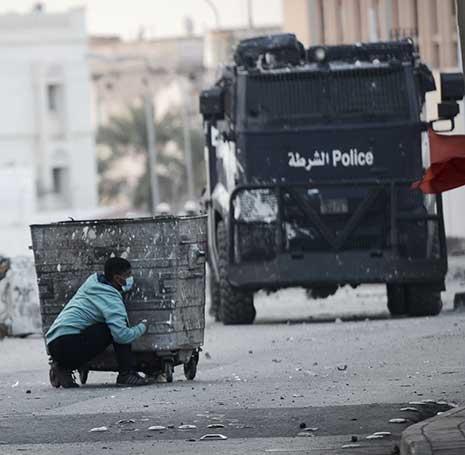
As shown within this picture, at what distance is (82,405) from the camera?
15.4 m

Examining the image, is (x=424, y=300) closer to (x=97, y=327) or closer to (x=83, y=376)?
(x=83, y=376)

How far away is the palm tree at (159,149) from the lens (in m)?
96.4

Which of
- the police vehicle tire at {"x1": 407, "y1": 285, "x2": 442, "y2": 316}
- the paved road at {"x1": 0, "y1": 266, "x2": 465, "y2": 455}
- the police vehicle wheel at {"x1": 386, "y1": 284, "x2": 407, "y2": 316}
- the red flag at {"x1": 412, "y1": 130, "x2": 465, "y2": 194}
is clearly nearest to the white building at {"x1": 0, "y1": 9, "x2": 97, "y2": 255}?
the police vehicle wheel at {"x1": 386, "y1": 284, "x2": 407, "y2": 316}

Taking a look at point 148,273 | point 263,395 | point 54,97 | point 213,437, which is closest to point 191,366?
point 148,273

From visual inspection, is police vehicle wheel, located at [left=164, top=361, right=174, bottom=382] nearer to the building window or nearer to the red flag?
the red flag

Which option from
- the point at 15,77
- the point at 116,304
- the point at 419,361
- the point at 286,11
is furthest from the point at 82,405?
the point at 15,77

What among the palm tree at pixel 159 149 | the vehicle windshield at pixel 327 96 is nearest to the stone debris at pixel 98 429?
the vehicle windshield at pixel 327 96

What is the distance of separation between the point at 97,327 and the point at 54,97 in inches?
3584

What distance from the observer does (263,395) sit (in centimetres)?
1555

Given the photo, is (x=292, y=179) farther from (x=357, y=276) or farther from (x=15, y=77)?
(x=15, y=77)

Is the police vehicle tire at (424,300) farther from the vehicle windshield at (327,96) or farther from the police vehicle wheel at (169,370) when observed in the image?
the police vehicle wheel at (169,370)

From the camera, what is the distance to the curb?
10.9 meters

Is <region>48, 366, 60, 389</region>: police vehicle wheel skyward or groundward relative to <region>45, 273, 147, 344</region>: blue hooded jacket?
groundward

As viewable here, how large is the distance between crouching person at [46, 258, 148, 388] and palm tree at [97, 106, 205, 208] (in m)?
78.7
